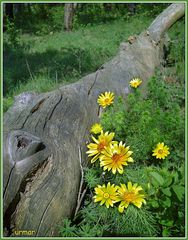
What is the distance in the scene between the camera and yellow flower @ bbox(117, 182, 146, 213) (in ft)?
7.48

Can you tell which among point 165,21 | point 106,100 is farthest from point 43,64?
point 106,100

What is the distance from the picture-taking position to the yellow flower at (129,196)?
2.28 m

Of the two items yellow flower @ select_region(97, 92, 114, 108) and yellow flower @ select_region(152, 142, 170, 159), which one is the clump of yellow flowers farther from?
yellow flower @ select_region(97, 92, 114, 108)

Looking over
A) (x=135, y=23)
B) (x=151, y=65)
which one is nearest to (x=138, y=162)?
(x=151, y=65)

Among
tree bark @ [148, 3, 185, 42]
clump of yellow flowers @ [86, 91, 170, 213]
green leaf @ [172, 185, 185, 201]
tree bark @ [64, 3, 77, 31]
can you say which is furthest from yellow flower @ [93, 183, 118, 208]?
tree bark @ [64, 3, 77, 31]

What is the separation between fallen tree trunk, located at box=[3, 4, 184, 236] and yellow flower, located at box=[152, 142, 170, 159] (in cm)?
65

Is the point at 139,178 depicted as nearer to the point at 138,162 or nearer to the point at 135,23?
the point at 138,162

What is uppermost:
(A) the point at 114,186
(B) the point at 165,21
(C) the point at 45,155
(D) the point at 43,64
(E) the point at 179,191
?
(B) the point at 165,21

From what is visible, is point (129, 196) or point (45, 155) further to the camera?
point (45, 155)

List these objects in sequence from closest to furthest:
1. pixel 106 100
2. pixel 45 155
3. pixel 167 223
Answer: pixel 167 223
pixel 45 155
pixel 106 100

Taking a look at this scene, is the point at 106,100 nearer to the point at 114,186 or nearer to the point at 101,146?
the point at 101,146

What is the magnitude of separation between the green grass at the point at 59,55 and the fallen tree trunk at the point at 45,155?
1.68 meters

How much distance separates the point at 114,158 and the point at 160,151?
2.63 ft

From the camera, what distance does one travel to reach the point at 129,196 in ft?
7.51
